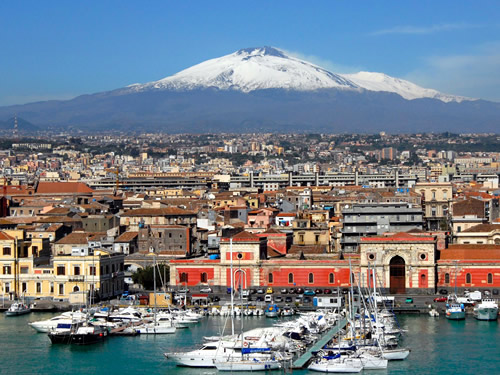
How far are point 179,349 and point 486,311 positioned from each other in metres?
12.2

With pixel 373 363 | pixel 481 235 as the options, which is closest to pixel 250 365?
pixel 373 363

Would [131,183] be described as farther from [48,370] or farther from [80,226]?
[48,370]

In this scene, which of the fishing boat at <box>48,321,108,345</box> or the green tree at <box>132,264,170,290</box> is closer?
the fishing boat at <box>48,321,108,345</box>

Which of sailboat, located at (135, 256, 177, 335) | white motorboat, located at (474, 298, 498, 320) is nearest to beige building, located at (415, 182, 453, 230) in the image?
white motorboat, located at (474, 298, 498, 320)

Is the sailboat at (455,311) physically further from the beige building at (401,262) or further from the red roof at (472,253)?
the red roof at (472,253)

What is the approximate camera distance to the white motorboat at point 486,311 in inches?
1718

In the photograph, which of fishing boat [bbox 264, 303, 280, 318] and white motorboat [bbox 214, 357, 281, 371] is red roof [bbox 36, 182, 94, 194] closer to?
fishing boat [bbox 264, 303, 280, 318]

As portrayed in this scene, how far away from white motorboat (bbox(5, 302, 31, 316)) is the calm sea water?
7.23 feet

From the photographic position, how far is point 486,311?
4359cm

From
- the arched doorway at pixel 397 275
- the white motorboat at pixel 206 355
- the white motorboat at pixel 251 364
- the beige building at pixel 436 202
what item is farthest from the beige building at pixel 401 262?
the beige building at pixel 436 202

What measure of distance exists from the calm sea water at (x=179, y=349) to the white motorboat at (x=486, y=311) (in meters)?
0.31

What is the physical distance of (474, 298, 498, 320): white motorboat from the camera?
4362 centimetres

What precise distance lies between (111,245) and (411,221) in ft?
46.5

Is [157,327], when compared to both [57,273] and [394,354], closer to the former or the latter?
[57,273]
